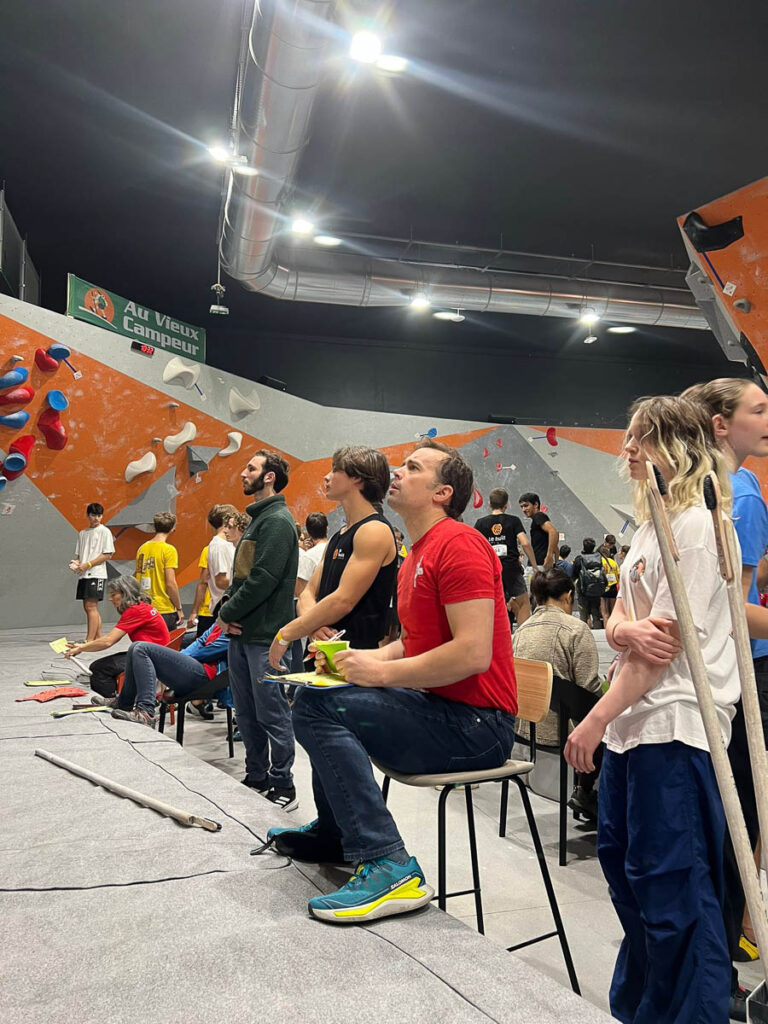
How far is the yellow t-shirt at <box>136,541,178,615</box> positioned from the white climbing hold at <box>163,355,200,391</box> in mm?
3803

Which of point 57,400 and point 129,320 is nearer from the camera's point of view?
point 57,400

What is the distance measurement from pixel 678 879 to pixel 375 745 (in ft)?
2.26

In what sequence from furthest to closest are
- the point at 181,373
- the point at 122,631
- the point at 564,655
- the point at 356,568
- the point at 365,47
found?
the point at 181,373, the point at 365,47, the point at 122,631, the point at 564,655, the point at 356,568

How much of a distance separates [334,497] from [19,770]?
169 centimetres

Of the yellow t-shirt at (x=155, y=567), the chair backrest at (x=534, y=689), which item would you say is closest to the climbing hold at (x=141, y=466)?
the yellow t-shirt at (x=155, y=567)

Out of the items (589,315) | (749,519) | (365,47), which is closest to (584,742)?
(749,519)

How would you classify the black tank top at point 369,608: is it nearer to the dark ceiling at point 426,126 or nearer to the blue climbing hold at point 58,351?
the dark ceiling at point 426,126

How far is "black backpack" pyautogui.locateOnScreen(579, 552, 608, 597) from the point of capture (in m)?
9.17

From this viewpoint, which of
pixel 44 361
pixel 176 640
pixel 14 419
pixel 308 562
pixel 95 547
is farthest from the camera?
pixel 44 361

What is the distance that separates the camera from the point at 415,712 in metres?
1.82

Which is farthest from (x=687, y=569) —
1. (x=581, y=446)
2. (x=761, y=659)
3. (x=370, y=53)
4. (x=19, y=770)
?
(x=581, y=446)

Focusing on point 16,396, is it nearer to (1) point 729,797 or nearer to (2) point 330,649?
(2) point 330,649

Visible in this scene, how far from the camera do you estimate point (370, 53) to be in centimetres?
551

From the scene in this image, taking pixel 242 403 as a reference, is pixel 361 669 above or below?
below
